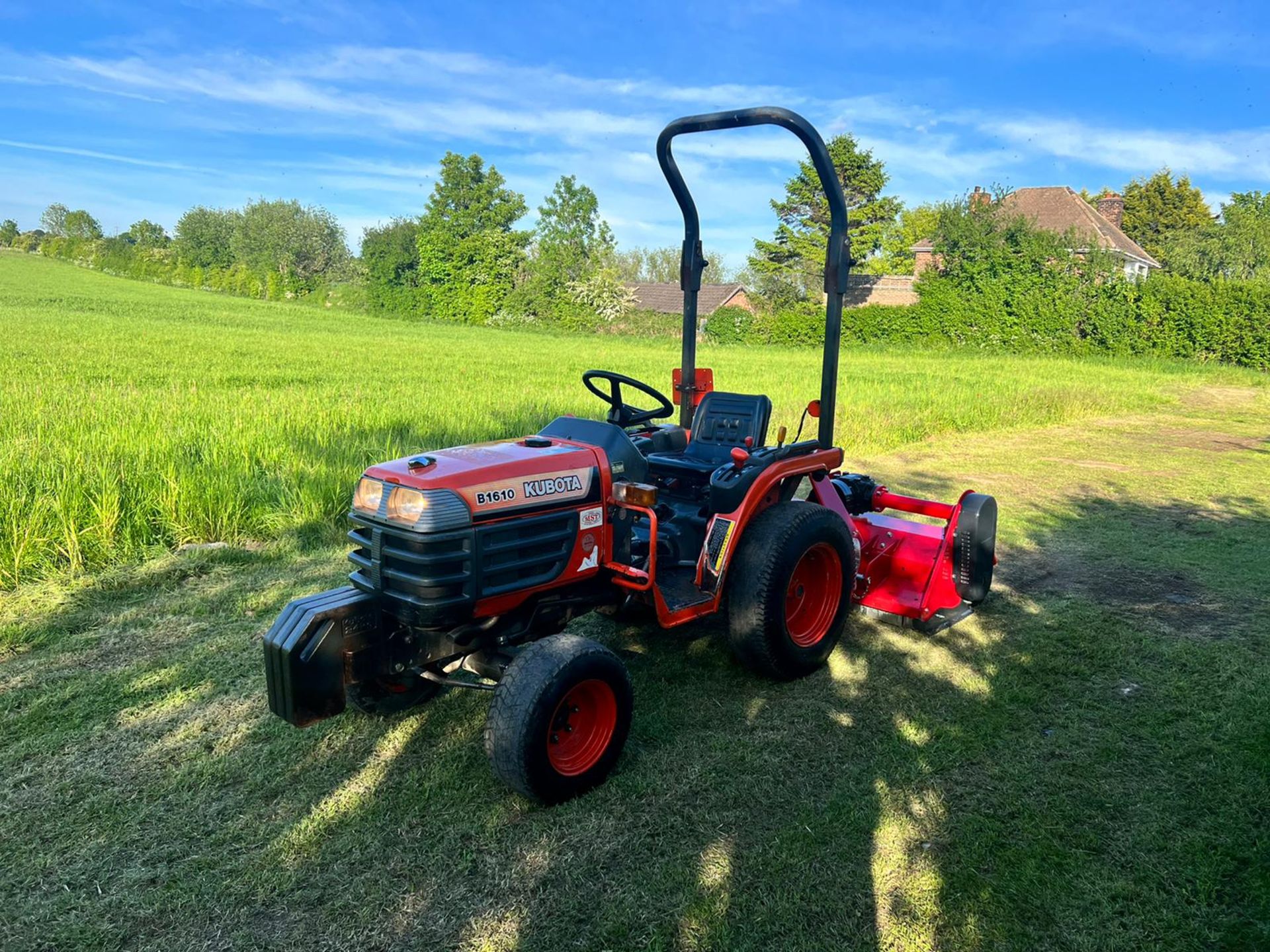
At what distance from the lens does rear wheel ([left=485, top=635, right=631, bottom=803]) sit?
2645mm

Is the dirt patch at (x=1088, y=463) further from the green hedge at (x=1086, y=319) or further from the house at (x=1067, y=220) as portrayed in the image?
the house at (x=1067, y=220)

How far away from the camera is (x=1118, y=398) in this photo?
590 inches

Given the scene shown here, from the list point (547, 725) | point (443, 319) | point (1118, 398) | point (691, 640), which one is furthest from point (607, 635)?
point (443, 319)

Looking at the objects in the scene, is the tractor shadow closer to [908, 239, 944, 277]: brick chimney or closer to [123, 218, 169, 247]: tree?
[908, 239, 944, 277]: brick chimney

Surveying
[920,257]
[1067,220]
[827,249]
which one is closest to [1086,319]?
[1067,220]

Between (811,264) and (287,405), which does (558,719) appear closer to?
(287,405)

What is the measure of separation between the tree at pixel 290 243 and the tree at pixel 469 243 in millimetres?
30489

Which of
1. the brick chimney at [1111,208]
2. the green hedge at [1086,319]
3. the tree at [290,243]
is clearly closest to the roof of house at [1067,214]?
the brick chimney at [1111,208]

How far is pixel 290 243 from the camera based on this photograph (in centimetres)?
7744

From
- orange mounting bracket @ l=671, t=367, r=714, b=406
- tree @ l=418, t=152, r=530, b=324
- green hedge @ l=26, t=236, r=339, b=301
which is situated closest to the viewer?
orange mounting bracket @ l=671, t=367, r=714, b=406

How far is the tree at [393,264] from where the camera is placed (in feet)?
165

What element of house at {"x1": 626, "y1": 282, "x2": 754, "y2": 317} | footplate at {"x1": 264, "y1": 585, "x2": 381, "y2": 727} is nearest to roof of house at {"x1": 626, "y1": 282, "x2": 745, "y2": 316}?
house at {"x1": 626, "y1": 282, "x2": 754, "y2": 317}

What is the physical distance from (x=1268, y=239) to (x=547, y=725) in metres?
47.9

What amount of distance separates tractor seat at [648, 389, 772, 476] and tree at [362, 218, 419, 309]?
159 feet
